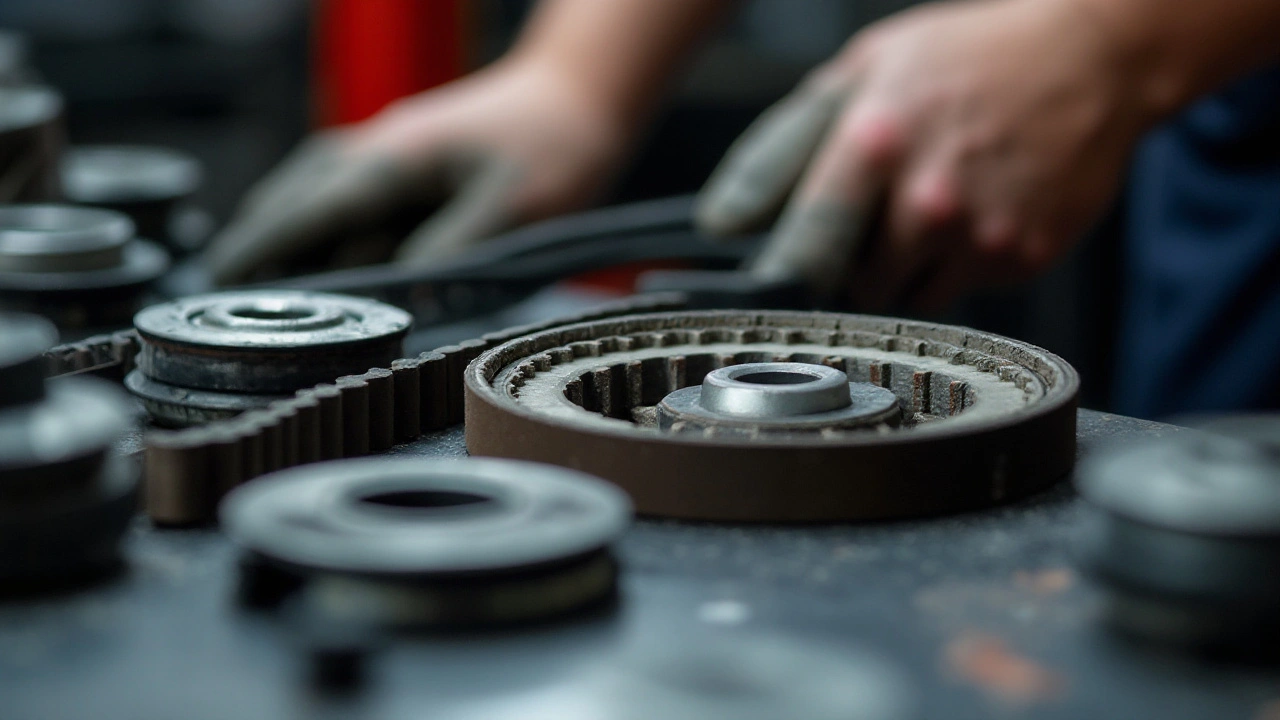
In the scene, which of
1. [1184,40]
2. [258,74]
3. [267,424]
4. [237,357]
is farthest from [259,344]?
[258,74]

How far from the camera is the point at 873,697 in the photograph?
1.90 ft

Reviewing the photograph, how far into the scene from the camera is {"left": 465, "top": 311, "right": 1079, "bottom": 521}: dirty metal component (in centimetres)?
74

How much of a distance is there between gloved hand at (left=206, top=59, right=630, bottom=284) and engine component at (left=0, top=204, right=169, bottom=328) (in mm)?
440

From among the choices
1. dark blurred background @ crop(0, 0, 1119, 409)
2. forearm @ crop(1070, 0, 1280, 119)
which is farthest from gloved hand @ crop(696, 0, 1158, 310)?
dark blurred background @ crop(0, 0, 1119, 409)

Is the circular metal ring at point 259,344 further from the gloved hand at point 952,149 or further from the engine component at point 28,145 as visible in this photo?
the gloved hand at point 952,149

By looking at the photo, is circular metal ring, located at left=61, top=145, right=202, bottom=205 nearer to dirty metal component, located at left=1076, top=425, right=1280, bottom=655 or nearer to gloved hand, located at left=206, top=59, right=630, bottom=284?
gloved hand, located at left=206, top=59, right=630, bottom=284

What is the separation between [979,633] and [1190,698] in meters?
0.09

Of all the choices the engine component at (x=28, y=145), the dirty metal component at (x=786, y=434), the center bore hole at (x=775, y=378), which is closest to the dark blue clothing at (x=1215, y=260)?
the dirty metal component at (x=786, y=434)

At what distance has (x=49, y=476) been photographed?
634 millimetres

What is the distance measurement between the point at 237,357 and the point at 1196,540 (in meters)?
0.59

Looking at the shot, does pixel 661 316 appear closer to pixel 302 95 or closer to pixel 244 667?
pixel 244 667

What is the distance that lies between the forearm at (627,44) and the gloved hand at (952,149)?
59cm

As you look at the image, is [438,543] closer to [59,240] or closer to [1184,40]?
[59,240]

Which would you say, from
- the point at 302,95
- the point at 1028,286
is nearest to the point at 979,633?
the point at 1028,286
